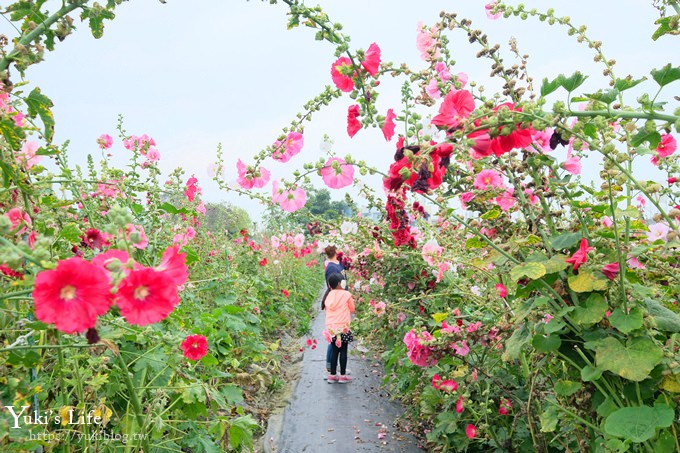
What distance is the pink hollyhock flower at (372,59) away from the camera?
138cm

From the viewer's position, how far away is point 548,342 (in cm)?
135

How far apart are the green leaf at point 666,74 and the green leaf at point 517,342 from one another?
75cm

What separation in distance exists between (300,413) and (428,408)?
1.53 metres

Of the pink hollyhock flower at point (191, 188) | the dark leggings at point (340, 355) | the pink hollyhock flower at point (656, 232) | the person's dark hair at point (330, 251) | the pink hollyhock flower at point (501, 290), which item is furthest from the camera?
the person's dark hair at point (330, 251)

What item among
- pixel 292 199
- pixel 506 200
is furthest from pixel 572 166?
pixel 292 199

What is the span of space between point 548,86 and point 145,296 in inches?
38.0

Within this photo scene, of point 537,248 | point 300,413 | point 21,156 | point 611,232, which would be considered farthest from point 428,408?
point 21,156

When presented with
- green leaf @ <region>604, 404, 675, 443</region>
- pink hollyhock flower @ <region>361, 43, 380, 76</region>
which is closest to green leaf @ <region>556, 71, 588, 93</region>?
pink hollyhock flower @ <region>361, 43, 380, 76</region>

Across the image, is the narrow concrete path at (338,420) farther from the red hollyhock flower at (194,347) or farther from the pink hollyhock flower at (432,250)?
the red hollyhock flower at (194,347)

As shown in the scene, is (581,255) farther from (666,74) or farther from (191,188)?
(191,188)

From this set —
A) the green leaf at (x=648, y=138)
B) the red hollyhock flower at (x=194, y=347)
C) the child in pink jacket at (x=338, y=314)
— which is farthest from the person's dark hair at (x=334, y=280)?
the green leaf at (x=648, y=138)

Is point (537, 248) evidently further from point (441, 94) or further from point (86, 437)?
point (86, 437)

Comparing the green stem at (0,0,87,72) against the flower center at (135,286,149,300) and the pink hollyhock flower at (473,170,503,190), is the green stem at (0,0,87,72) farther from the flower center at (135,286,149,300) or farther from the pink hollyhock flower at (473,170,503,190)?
the pink hollyhock flower at (473,170,503,190)

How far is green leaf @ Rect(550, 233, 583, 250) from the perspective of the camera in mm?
1327
